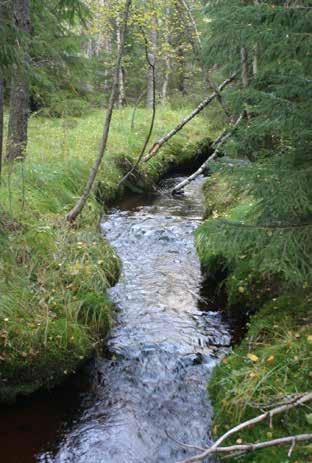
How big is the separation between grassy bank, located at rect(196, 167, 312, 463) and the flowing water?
1.65 feet

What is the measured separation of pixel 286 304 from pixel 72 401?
2.57 metres

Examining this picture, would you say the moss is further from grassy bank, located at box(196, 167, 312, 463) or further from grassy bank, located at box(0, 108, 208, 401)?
grassy bank, located at box(0, 108, 208, 401)

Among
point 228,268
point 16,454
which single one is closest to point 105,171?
point 228,268

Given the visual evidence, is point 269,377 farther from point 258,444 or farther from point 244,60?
point 244,60

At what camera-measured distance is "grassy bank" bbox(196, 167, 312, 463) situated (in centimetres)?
386

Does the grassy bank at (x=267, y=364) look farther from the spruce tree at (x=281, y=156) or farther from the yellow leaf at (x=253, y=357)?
the spruce tree at (x=281, y=156)

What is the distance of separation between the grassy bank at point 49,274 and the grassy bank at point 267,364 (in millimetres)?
1679

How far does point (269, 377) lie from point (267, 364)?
0.63 ft

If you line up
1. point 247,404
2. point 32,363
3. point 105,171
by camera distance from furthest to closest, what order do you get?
1. point 105,171
2. point 32,363
3. point 247,404

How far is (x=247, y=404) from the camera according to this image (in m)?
4.14

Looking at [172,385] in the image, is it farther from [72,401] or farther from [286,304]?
[286,304]

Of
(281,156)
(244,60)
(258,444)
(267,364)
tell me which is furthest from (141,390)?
(244,60)

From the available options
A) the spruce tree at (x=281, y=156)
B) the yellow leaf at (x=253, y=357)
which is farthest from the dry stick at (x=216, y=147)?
the yellow leaf at (x=253, y=357)

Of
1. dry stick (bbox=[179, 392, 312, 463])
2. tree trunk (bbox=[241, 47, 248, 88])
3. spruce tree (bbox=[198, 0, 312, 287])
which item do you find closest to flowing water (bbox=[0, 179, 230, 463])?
dry stick (bbox=[179, 392, 312, 463])
